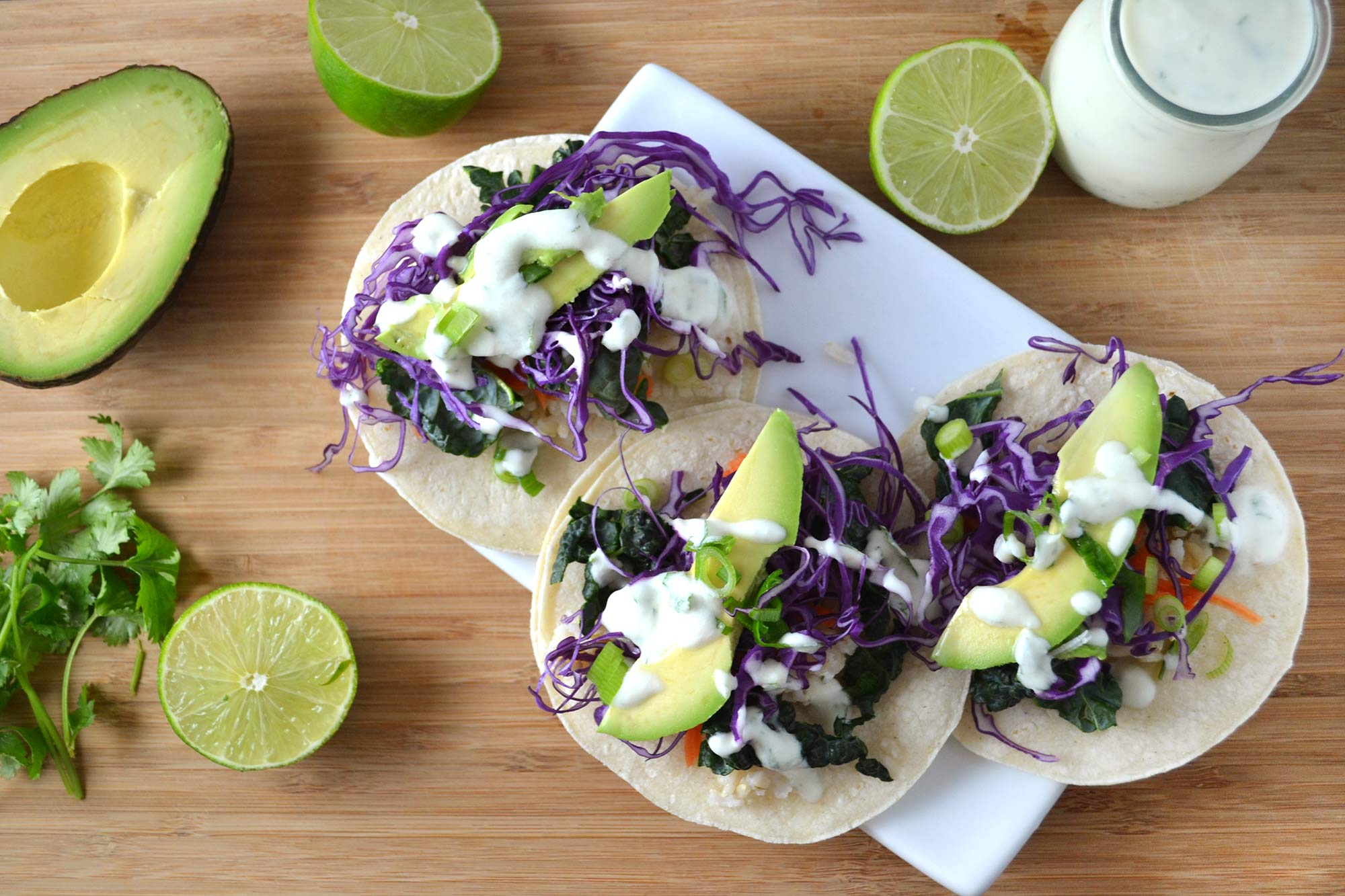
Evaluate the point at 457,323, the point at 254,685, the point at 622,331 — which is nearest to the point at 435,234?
the point at 457,323

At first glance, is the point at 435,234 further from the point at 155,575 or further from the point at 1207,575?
the point at 1207,575

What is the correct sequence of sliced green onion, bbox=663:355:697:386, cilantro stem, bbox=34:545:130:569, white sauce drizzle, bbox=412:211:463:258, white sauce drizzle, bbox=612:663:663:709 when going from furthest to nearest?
cilantro stem, bbox=34:545:130:569 → sliced green onion, bbox=663:355:697:386 → white sauce drizzle, bbox=412:211:463:258 → white sauce drizzle, bbox=612:663:663:709

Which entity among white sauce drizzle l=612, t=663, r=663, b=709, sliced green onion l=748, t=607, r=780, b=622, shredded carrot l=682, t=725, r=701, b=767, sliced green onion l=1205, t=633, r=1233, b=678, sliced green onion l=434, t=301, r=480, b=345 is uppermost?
sliced green onion l=434, t=301, r=480, b=345

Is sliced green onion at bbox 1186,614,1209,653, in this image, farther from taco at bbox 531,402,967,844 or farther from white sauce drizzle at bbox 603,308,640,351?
white sauce drizzle at bbox 603,308,640,351

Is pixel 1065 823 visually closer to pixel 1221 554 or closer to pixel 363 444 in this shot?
pixel 1221 554

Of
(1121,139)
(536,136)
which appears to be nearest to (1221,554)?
(1121,139)

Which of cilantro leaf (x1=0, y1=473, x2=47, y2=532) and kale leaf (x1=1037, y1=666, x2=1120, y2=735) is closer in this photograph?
kale leaf (x1=1037, y1=666, x2=1120, y2=735)

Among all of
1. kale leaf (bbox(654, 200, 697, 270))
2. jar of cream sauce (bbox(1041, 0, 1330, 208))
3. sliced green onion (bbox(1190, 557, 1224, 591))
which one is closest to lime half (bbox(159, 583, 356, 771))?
kale leaf (bbox(654, 200, 697, 270))
